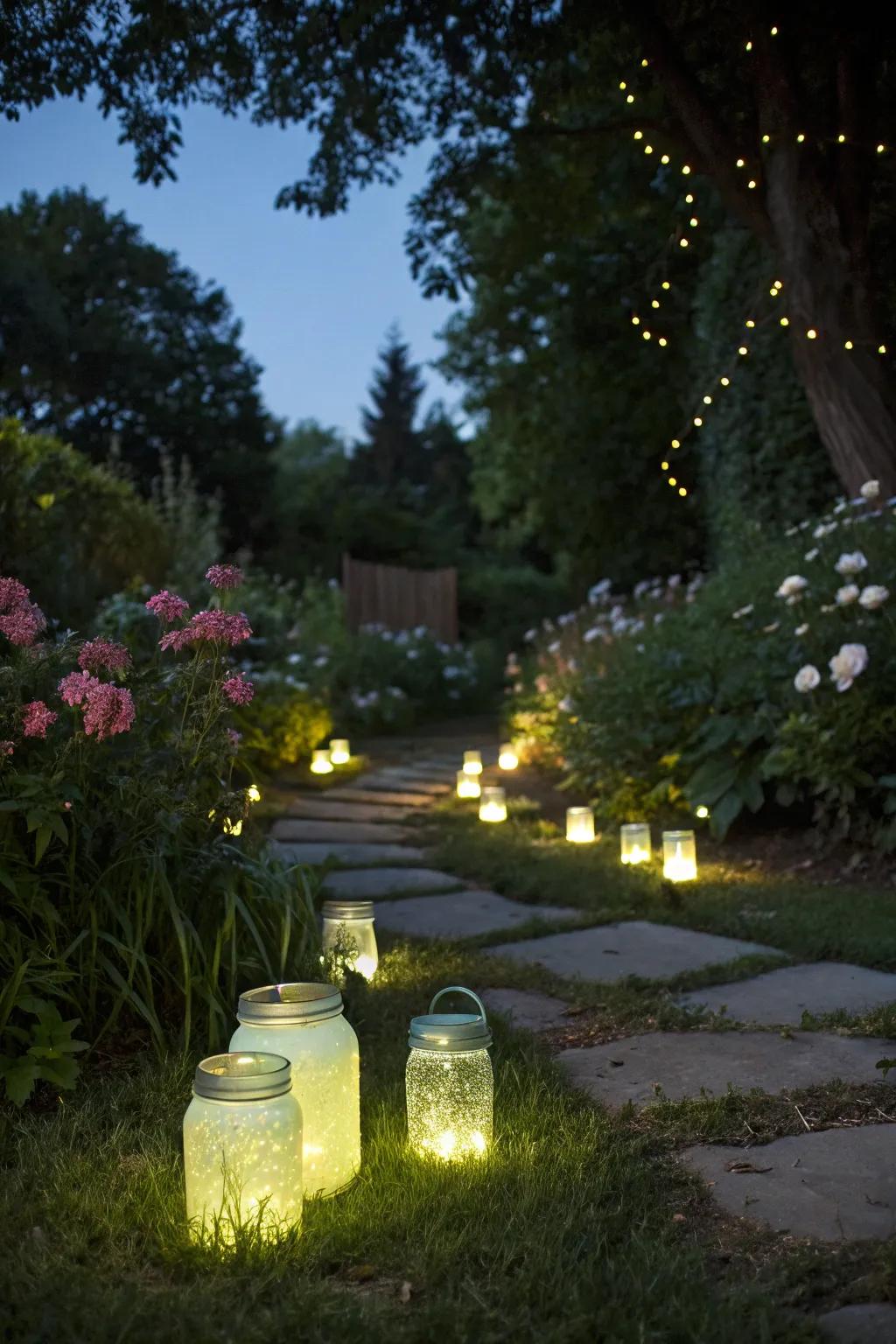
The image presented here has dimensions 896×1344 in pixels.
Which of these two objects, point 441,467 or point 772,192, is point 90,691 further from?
point 441,467

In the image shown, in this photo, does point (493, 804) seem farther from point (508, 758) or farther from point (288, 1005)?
point (288, 1005)

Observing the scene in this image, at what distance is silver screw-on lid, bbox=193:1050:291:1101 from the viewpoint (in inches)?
66.4

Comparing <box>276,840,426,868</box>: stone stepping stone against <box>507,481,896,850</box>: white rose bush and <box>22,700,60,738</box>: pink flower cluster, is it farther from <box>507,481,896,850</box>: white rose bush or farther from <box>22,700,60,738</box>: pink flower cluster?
<box>22,700,60,738</box>: pink flower cluster

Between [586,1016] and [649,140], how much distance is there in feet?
16.5

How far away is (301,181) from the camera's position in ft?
21.6

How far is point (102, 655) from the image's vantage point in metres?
2.44

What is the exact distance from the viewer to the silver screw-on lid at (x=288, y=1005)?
6.27 ft

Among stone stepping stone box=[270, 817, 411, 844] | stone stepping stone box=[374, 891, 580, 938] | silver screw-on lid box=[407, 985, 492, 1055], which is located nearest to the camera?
silver screw-on lid box=[407, 985, 492, 1055]

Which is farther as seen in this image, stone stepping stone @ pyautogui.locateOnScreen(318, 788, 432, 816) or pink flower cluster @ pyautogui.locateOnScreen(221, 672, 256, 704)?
stone stepping stone @ pyautogui.locateOnScreen(318, 788, 432, 816)

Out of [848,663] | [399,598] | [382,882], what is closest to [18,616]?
[382,882]

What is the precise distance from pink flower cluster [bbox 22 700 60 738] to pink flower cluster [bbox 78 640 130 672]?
0.16m

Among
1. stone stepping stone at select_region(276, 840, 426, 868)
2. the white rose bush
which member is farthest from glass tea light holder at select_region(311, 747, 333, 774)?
stone stepping stone at select_region(276, 840, 426, 868)

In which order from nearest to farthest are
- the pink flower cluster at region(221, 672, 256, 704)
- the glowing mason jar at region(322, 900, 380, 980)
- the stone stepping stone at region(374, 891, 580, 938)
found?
the pink flower cluster at region(221, 672, 256, 704)
the glowing mason jar at region(322, 900, 380, 980)
the stone stepping stone at region(374, 891, 580, 938)

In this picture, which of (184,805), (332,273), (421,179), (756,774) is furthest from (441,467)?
(184,805)
